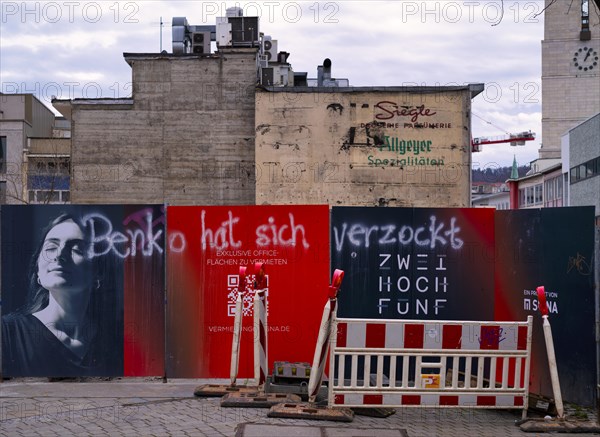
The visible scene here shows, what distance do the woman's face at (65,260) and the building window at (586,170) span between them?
164 ft

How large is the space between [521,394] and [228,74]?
1210 inches

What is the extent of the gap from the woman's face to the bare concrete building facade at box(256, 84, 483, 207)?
26.0 metres

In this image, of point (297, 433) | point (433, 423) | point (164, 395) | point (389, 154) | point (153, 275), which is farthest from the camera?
point (389, 154)

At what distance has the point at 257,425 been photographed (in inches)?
295

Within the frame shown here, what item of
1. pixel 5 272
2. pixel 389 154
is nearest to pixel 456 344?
pixel 5 272

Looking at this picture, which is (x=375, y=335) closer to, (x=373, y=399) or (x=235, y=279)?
(x=373, y=399)

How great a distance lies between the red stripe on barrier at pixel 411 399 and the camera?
7898mm

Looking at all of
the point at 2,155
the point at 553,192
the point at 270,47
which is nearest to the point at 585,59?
the point at 553,192

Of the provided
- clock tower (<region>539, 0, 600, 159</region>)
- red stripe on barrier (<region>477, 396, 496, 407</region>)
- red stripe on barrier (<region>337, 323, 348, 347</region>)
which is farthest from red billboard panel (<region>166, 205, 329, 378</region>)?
clock tower (<region>539, 0, 600, 159</region>)

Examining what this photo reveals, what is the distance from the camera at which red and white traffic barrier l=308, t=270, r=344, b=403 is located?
792 centimetres

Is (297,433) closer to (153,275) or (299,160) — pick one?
(153,275)

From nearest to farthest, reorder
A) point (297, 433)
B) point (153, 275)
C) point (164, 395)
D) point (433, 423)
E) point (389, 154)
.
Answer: point (297, 433), point (433, 423), point (164, 395), point (153, 275), point (389, 154)

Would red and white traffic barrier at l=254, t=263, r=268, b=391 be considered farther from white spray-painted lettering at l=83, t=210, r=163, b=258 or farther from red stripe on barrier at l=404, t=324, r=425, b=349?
red stripe on barrier at l=404, t=324, r=425, b=349

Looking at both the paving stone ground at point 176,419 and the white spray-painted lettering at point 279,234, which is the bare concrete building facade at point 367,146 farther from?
the paving stone ground at point 176,419
